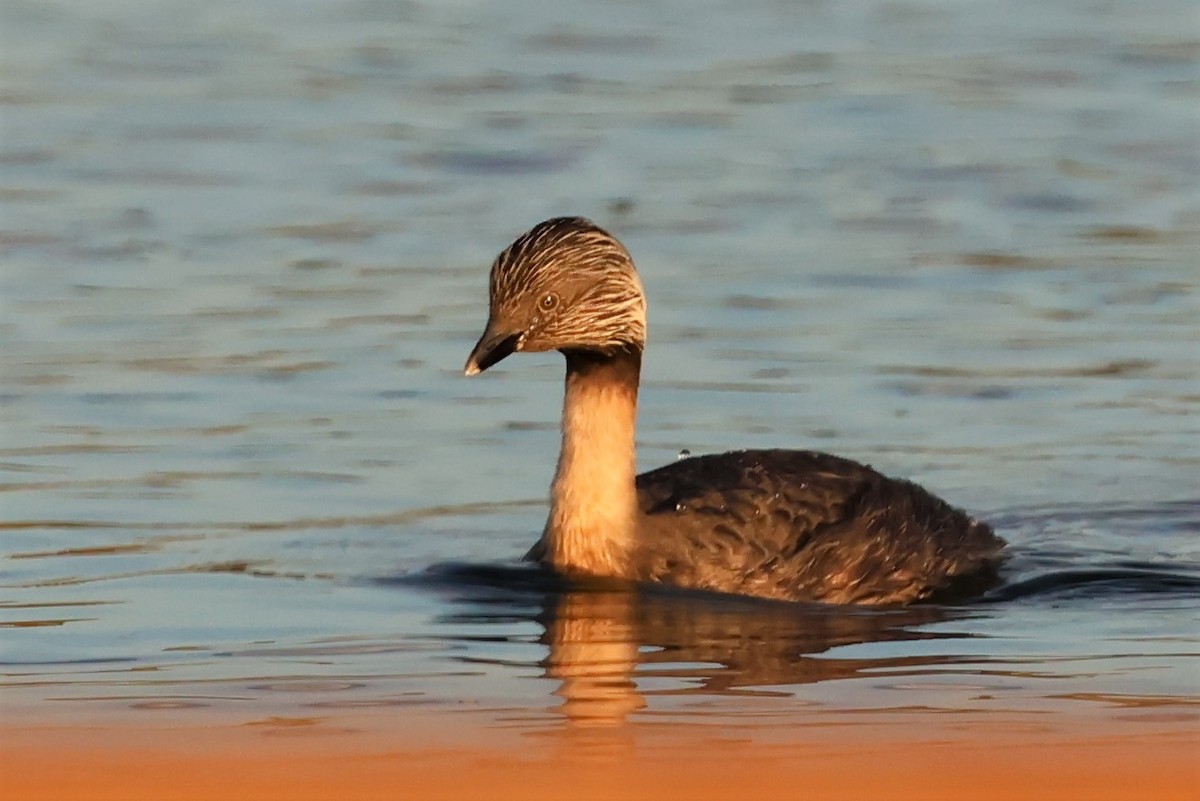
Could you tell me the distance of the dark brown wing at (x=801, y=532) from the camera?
12844 mm

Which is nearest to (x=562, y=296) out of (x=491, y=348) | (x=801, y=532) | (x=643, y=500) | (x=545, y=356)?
(x=491, y=348)

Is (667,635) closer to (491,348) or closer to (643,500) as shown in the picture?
(643,500)

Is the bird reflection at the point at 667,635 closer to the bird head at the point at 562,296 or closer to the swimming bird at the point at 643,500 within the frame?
the swimming bird at the point at 643,500

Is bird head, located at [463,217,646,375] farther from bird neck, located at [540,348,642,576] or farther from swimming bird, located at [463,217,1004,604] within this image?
bird neck, located at [540,348,642,576]

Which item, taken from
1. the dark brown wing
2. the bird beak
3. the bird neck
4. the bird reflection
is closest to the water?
the bird reflection

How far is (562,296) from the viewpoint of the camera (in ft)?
42.2

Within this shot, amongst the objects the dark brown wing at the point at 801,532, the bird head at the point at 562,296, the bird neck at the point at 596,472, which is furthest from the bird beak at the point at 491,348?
the dark brown wing at the point at 801,532

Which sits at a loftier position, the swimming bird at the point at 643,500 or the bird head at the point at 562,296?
the bird head at the point at 562,296

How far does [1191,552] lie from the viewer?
13797mm

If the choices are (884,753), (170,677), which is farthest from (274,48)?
(884,753)

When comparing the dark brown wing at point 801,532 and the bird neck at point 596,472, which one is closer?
the dark brown wing at point 801,532

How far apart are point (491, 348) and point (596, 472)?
776 millimetres

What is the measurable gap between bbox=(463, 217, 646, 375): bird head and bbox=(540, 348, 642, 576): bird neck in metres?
0.15

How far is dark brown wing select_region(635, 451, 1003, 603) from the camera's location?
42.1ft
